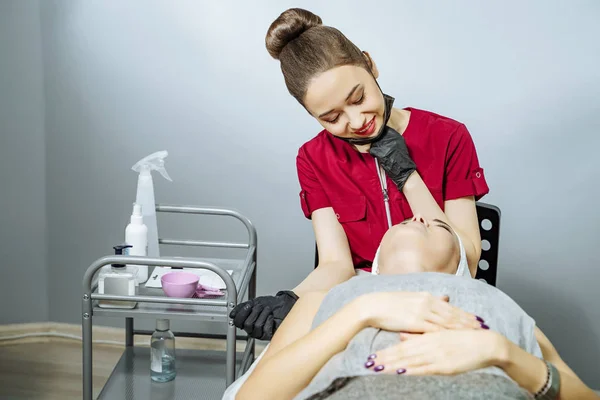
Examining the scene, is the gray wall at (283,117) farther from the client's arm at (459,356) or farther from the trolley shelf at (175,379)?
the client's arm at (459,356)

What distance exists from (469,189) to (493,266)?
26 cm

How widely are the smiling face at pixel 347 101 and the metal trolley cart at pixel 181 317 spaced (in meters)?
0.44

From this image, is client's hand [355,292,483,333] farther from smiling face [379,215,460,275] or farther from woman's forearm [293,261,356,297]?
woman's forearm [293,261,356,297]

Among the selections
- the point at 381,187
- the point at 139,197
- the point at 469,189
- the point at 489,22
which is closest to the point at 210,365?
the point at 139,197

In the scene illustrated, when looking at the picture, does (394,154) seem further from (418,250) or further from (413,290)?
(413,290)

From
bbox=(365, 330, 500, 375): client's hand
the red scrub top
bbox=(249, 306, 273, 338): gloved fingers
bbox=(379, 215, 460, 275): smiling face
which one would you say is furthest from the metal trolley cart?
bbox=(365, 330, 500, 375): client's hand

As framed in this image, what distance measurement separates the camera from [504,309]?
4.12 ft

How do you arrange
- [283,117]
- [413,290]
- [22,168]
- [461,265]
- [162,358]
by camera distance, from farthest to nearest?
[22,168] < [283,117] < [162,358] < [461,265] < [413,290]

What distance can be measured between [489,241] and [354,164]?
43 cm

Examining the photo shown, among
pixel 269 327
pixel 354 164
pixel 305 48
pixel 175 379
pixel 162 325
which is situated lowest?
pixel 175 379

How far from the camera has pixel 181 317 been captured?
173cm

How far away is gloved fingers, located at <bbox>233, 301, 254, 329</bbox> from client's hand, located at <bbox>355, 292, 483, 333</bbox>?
0.50m

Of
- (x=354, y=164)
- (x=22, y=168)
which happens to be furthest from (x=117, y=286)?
(x=22, y=168)

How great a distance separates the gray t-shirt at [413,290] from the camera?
116 centimetres
